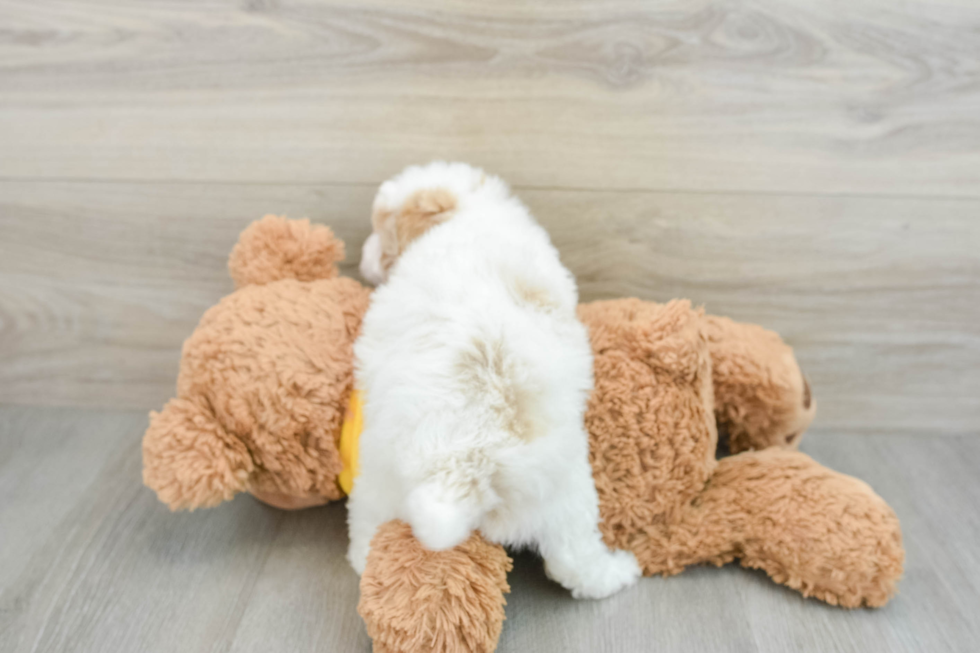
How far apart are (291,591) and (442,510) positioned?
0.99ft

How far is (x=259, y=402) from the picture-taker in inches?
22.8

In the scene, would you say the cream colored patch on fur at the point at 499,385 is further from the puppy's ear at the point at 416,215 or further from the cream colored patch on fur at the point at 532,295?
the puppy's ear at the point at 416,215

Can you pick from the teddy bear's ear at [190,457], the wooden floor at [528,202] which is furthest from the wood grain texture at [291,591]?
the teddy bear's ear at [190,457]

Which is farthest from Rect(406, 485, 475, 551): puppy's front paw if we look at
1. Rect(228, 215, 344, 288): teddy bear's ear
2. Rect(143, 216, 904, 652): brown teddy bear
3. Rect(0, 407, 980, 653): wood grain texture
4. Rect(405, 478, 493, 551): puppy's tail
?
Rect(228, 215, 344, 288): teddy bear's ear

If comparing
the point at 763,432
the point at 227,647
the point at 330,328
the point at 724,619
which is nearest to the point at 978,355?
the point at 763,432

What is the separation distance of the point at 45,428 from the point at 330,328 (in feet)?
1.69

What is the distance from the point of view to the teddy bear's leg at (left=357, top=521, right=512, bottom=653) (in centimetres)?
48

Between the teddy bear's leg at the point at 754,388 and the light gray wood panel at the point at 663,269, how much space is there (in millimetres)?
94

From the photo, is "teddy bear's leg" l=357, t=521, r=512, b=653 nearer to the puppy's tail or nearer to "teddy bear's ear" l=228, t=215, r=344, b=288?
the puppy's tail

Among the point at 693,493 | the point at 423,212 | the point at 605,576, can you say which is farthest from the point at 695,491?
the point at 423,212

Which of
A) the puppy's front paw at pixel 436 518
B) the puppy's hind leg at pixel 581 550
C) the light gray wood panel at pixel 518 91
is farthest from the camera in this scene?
the light gray wood panel at pixel 518 91

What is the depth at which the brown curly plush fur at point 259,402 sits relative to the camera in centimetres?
57

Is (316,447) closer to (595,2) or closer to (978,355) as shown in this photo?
(595,2)

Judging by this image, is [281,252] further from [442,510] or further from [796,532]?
[796,532]
